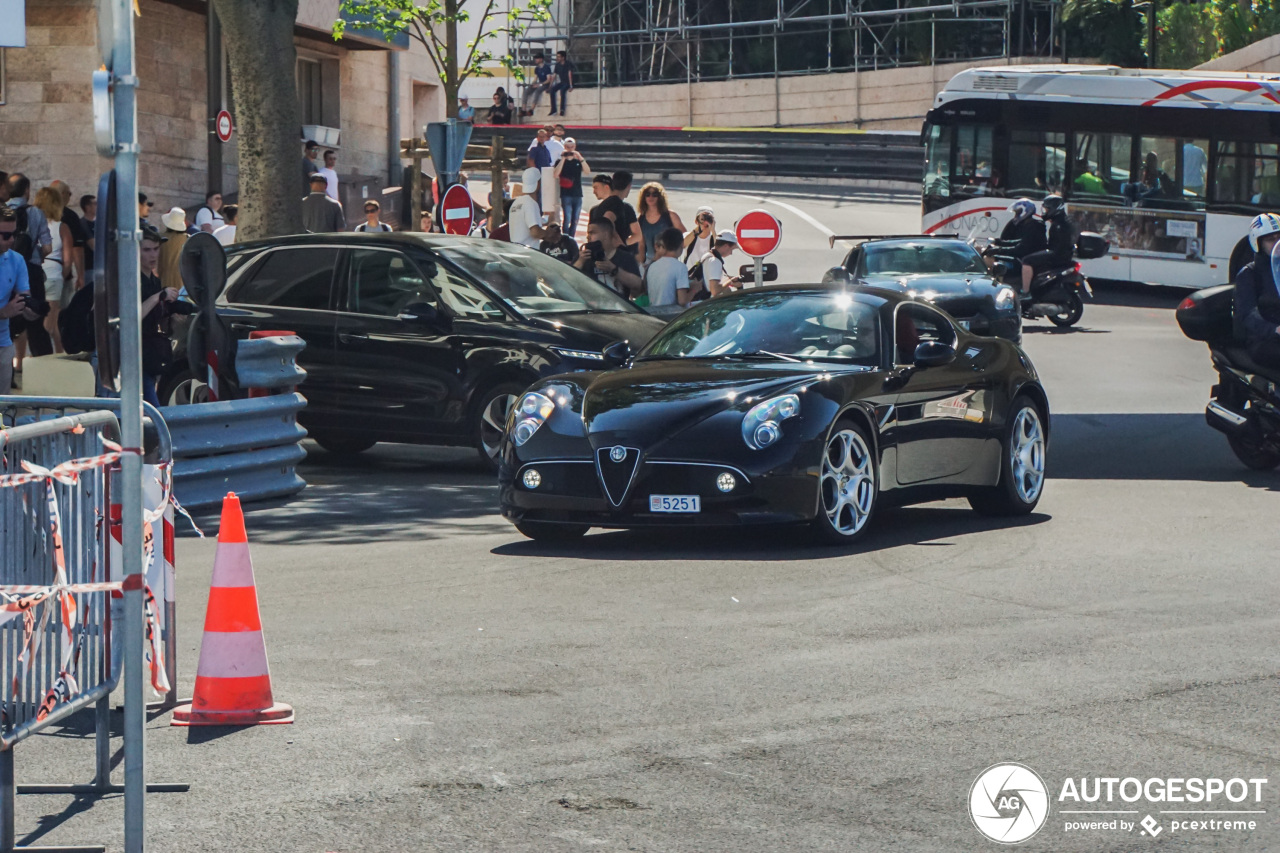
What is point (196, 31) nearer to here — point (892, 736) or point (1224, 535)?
point (1224, 535)

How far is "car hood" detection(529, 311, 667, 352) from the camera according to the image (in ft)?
44.8

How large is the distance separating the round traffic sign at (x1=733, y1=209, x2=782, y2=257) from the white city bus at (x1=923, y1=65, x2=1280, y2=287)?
8921 mm

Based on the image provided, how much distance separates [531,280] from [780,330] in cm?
383

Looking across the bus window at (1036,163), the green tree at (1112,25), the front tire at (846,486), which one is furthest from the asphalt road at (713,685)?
the green tree at (1112,25)

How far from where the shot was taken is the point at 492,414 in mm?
13766

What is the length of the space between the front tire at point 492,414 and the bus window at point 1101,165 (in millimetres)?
19225

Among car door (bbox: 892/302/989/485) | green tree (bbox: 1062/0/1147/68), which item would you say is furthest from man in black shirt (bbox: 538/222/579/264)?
green tree (bbox: 1062/0/1147/68)

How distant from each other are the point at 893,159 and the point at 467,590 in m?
41.5

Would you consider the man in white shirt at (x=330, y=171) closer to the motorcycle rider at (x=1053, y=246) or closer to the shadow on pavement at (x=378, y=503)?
the motorcycle rider at (x=1053, y=246)

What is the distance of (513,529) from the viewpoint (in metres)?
11.2

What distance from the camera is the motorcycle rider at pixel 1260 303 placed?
1355 cm

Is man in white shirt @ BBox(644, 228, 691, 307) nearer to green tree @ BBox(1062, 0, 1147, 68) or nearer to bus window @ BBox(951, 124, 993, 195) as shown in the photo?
bus window @ BBox(951, 124, 993, 195)

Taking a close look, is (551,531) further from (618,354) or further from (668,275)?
(668,275)

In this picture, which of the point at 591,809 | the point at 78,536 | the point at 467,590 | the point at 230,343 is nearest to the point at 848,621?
the point at 467,590
